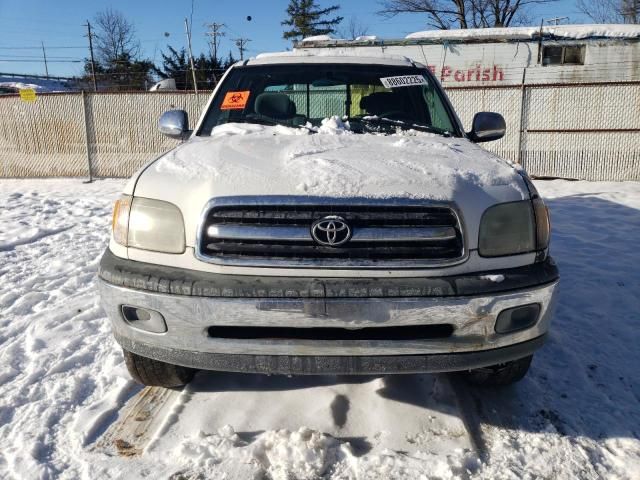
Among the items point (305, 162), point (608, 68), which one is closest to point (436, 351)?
point (305, 162)

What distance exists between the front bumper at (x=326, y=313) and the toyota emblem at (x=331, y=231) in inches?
6.2

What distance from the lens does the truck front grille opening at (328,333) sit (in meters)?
2.06

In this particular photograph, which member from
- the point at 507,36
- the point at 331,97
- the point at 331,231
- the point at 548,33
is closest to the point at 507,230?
the point at 331,231

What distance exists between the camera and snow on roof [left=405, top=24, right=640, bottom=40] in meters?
14.3

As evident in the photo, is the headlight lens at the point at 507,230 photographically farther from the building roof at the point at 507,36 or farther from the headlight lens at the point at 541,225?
the building roof at the point at 507,36

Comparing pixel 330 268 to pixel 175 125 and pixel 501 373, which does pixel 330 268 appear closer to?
pixel 501 373

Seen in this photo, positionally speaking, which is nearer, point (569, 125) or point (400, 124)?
point (400, 124)

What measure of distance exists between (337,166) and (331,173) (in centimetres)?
9

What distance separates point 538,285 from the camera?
6.92ft

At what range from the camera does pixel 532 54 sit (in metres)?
14.4

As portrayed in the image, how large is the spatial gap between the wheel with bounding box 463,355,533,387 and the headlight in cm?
166

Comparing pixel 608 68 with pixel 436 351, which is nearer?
pixel 436 351

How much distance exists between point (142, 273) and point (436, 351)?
1.27 meters

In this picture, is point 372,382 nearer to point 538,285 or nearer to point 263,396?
point 263,396
